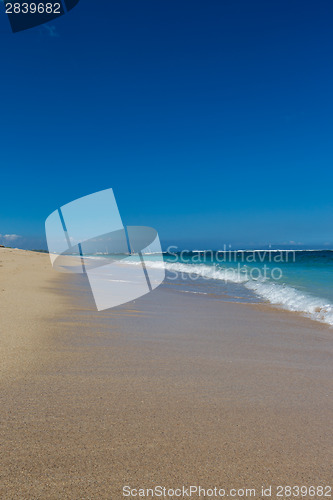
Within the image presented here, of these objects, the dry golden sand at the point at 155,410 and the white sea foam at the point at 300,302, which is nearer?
the dry golden sand at the point at 155,410

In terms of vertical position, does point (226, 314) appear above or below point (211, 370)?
below

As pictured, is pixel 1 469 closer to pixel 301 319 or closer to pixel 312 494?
pixel 312 494

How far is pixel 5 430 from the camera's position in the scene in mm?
1834

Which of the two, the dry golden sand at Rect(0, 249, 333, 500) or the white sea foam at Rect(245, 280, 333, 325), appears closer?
the dry golden sand at Rect(0, 249, 333, 500)

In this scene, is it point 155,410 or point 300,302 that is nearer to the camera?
point 155,410

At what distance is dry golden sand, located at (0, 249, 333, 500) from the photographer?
1.55 m

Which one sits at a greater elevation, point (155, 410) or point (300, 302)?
point (155, 410)

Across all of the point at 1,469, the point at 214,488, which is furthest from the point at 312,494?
the point at 1,469

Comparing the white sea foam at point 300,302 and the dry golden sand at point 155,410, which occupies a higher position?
the dry golden sand at point 155,410

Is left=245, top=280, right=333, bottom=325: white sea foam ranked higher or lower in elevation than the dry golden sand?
lower

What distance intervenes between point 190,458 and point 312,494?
63 centimetres

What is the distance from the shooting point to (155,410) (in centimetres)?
218

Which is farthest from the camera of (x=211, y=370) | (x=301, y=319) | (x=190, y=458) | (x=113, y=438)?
(x=301, y=319)

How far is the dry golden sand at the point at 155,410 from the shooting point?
1547 mm
